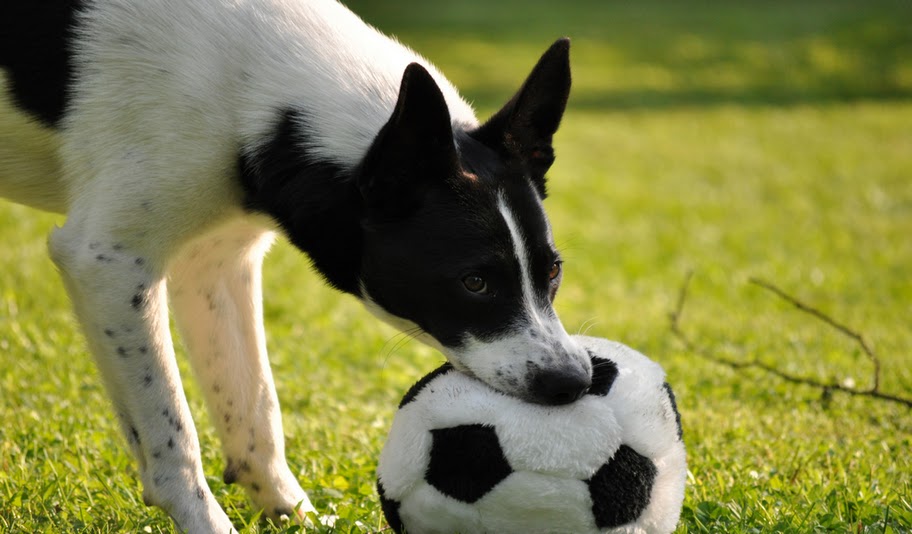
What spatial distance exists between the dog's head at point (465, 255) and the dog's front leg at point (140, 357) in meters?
0.67

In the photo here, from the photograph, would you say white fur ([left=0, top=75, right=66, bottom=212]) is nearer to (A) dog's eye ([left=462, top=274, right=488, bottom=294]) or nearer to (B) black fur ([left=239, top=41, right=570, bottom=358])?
(B) black fur ([left=239, top=41, right=570, bottom=358])

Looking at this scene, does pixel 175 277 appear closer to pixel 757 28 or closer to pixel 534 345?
pixel 534 345

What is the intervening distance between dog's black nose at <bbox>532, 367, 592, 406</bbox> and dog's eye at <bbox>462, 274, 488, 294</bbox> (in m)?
0.29

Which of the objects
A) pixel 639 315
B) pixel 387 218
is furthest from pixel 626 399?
pixel 639 315

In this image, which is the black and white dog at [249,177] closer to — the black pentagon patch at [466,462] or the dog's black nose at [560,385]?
the dog's black nose at [560,385]

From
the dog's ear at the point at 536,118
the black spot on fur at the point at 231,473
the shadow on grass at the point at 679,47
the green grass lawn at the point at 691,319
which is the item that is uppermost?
the dog's ear at the point at 536,118

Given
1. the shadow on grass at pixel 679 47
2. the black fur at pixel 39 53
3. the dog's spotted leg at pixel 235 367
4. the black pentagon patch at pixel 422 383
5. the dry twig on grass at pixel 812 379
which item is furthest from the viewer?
the shadow on grass at pixel 679 47

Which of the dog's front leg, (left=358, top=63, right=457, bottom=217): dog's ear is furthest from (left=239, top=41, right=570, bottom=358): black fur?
the dog's front leg

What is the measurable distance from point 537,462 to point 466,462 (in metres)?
0.20

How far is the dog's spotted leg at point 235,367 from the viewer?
12.3 feet

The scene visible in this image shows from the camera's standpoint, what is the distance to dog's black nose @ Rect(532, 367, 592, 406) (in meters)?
2.97

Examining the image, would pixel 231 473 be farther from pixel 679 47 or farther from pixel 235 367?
pixel 679 47

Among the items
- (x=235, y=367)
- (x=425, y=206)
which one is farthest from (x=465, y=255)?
(x=235, y=367)

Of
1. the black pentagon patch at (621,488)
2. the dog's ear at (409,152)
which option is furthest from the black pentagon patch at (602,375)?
the dog's ear at (409,152)
